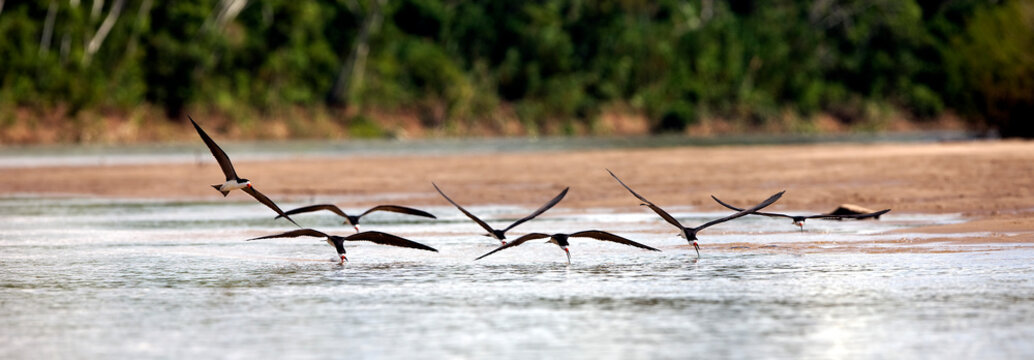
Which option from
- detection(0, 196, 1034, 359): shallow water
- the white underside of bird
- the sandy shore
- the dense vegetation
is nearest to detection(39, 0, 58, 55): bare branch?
the dense vegetation

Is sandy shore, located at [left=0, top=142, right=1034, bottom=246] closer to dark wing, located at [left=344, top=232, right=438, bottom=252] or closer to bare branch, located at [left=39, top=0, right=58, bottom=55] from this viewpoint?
dark wing, located at [left=344, top=232, right=438, bottom=252]

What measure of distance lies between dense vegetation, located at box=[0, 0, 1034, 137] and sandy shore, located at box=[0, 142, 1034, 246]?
24825 millimetres

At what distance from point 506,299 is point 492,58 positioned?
62.0 meters

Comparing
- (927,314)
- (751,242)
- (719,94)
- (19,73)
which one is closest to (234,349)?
(927,314)

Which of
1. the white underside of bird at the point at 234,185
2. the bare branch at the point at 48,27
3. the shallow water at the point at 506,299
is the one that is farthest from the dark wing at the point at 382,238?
the bare branch at the point at 48,27

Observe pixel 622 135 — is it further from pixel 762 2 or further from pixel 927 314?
pixel 927 314

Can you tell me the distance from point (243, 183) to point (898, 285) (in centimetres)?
535

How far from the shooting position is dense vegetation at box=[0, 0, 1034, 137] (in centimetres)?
5909

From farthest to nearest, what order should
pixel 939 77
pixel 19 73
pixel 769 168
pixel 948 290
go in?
1. pixel 939 77
2. pixel 19 73
3. pixel 769 168
4. pixel 948 290

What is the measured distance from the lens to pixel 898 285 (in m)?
11.6

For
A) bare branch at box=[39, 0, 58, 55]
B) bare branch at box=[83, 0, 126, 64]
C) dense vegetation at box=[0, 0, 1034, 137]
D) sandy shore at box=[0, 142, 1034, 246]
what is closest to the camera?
sandy shore at box=[0, 142, 1034, 246]

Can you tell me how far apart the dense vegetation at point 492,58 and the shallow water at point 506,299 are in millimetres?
42448

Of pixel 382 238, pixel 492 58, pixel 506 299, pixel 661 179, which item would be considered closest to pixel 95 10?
pixel 492 58

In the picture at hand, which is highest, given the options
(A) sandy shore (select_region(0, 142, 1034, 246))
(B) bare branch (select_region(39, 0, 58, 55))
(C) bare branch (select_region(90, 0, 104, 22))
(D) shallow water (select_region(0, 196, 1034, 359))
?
(C) bare branch (select_region(90, 0, 104, 22))
